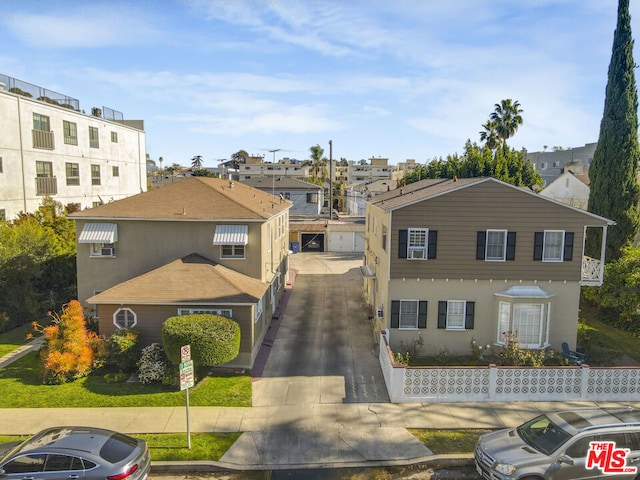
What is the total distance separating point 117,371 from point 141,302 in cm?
280

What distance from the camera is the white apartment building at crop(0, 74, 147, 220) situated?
2758 centimetres

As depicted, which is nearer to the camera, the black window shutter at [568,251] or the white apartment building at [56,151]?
the black window shutter at [568,251]

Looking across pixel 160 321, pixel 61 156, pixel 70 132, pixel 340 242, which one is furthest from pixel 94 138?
pixel 340 242

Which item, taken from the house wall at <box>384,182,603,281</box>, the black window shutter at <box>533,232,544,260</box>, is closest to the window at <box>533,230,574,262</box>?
the black window shutter at <box>533,232,544,260</box>

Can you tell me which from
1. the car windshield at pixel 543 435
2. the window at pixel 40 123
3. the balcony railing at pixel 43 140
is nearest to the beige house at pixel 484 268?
the car windshield at pixel 543 435

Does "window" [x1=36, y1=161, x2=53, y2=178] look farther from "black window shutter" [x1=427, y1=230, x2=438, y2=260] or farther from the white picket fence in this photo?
the white picket fence

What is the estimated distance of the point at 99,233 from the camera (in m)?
21.8

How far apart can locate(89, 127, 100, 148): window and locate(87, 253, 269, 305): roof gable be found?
1955cm

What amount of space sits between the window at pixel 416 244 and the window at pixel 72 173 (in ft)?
83.8

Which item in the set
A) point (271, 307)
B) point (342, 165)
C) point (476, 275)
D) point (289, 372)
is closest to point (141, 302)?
point (289, 372)

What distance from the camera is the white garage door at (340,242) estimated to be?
1966 inches

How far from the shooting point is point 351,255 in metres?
48.8

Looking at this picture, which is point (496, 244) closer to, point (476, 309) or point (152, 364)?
point (476, 309)

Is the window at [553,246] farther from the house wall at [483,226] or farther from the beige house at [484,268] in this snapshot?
the house wall at [483,226]
